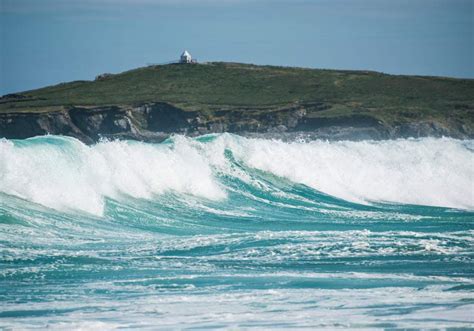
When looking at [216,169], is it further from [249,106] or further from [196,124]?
[249,106]

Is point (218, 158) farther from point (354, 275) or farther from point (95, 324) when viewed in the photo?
point (95, 324)

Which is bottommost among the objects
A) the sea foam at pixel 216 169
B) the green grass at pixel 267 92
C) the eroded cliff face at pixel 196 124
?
the sea foam at pixel 216 169

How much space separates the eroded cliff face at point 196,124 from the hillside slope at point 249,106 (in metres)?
0.10

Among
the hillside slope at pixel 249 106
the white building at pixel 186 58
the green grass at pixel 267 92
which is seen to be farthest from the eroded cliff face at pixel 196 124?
the white building at pixel 186 58

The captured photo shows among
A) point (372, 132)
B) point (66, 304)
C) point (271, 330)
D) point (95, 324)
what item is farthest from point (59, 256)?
point (372, 132)

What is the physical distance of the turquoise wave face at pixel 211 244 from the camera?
11039 mm

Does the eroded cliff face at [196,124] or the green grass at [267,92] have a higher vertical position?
the green grass at [267,92]

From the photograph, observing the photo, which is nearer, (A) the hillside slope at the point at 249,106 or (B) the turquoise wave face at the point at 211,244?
(B) the turquoise wave face at the point at 211,244

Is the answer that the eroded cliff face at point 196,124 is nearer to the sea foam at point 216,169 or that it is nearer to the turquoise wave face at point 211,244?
the sea foam at point 216,169

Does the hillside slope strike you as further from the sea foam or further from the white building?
the sea foam

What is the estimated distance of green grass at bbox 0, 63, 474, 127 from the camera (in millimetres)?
93000

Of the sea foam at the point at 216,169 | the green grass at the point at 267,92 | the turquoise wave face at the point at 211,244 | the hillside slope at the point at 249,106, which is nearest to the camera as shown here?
the turquoise wave face at the point at 211,244

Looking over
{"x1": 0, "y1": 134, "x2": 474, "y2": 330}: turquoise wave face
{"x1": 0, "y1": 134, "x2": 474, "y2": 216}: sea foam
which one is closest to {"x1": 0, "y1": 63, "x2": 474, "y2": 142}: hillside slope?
{"x1": 0, "y1": 134, "x2": 474, "y2": 216}: sea foam

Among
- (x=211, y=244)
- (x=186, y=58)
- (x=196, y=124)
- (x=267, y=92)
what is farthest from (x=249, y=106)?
(x=211, y=244)
